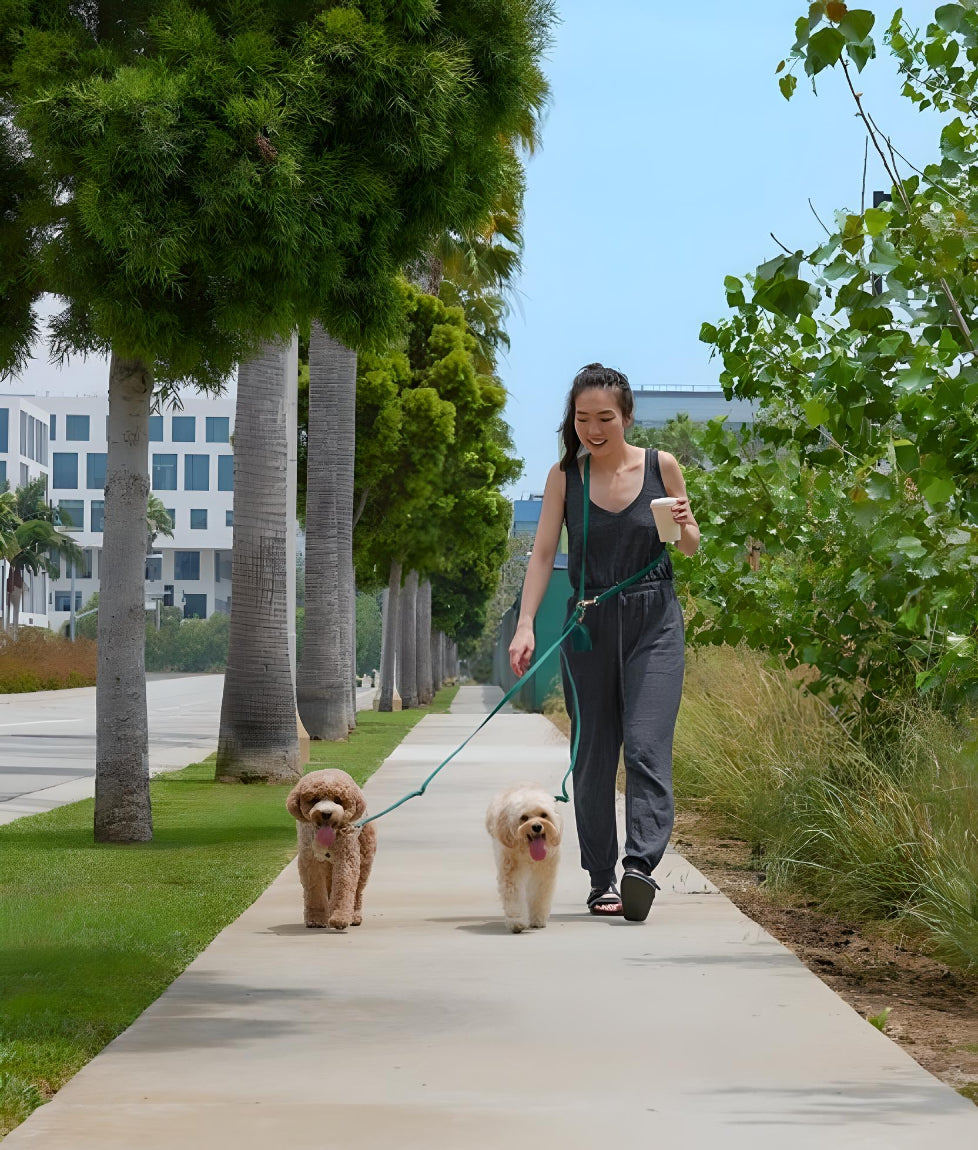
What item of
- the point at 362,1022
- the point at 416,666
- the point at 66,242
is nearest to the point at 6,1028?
the point at 362,1022

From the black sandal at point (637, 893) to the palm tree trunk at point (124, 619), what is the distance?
404 centimetres

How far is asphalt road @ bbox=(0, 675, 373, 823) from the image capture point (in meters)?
15.1

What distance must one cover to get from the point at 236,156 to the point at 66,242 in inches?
35.9

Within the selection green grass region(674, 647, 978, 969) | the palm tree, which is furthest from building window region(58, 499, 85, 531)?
green grass region(674, 647, 978, 969)

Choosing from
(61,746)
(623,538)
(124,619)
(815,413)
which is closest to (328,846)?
(623,538)

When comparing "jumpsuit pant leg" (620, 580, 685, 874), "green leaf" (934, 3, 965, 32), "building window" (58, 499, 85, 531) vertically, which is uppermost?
"building window" (58, 499, 85, 531)

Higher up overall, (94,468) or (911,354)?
(94,468)

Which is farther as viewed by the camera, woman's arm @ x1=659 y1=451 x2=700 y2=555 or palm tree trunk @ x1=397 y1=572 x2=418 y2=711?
palm tree trunk @ x1=397 y1=572 x2=418 y2=711

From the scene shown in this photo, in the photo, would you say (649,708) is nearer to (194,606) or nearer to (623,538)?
(623,538)

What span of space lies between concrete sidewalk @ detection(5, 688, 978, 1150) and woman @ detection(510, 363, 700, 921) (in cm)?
39

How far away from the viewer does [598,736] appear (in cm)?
762

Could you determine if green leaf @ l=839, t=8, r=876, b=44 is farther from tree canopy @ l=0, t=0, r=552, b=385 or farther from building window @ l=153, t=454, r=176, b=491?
building window @ l=153, t=454, r=176, b=491

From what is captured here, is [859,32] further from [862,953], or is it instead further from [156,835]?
[156,835]

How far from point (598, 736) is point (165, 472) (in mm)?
139213
